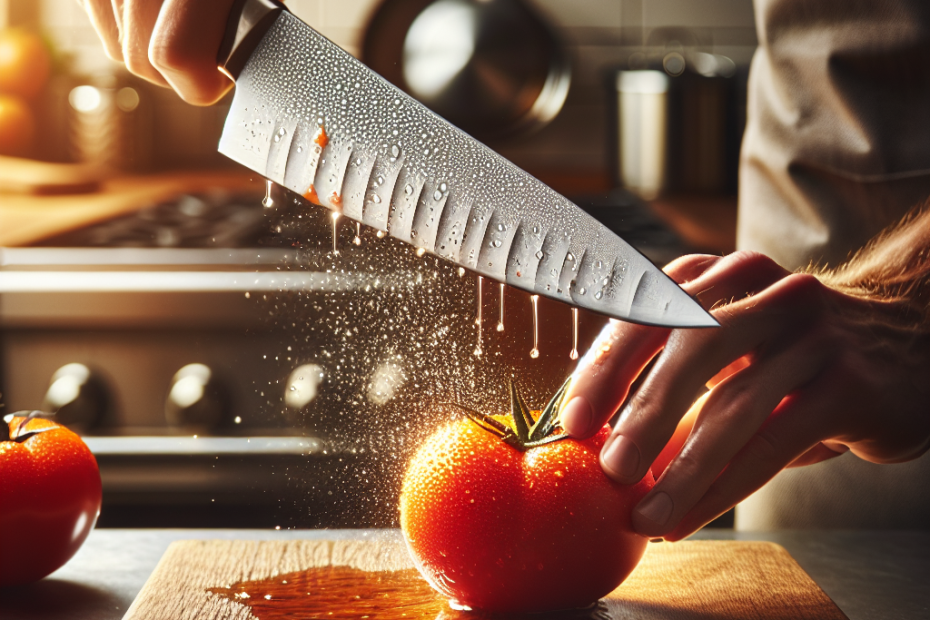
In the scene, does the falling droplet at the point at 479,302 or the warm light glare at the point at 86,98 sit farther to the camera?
the warm light glare at the point at 86,98

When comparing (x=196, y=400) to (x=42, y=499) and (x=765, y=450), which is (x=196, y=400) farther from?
(x=765, y=450)

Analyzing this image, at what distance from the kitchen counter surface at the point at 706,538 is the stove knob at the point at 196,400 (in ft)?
1.58

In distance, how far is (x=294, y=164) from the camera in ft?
2.39

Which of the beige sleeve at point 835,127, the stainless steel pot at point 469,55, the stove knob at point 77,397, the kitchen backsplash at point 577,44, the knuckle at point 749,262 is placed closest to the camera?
the knuckle at point 749,262

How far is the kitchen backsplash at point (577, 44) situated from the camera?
90.2 inches

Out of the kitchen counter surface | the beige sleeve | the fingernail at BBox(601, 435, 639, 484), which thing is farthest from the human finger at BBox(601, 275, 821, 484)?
the beige sleeve

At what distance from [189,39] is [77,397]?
2.68ft

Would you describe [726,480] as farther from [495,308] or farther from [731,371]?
[495,308]

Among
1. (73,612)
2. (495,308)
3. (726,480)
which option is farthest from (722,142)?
(73,612)

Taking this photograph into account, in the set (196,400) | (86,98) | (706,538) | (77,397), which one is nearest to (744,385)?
(706,538)

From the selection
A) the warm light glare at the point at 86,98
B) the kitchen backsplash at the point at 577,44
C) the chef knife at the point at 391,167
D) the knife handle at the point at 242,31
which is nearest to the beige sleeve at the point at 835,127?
the chef knife at the point at 391,167

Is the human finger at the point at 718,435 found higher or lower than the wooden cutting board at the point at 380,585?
higher

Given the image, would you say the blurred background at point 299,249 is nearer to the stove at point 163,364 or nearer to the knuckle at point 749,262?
the stove at point 163,364

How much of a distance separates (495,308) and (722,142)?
1.46m
